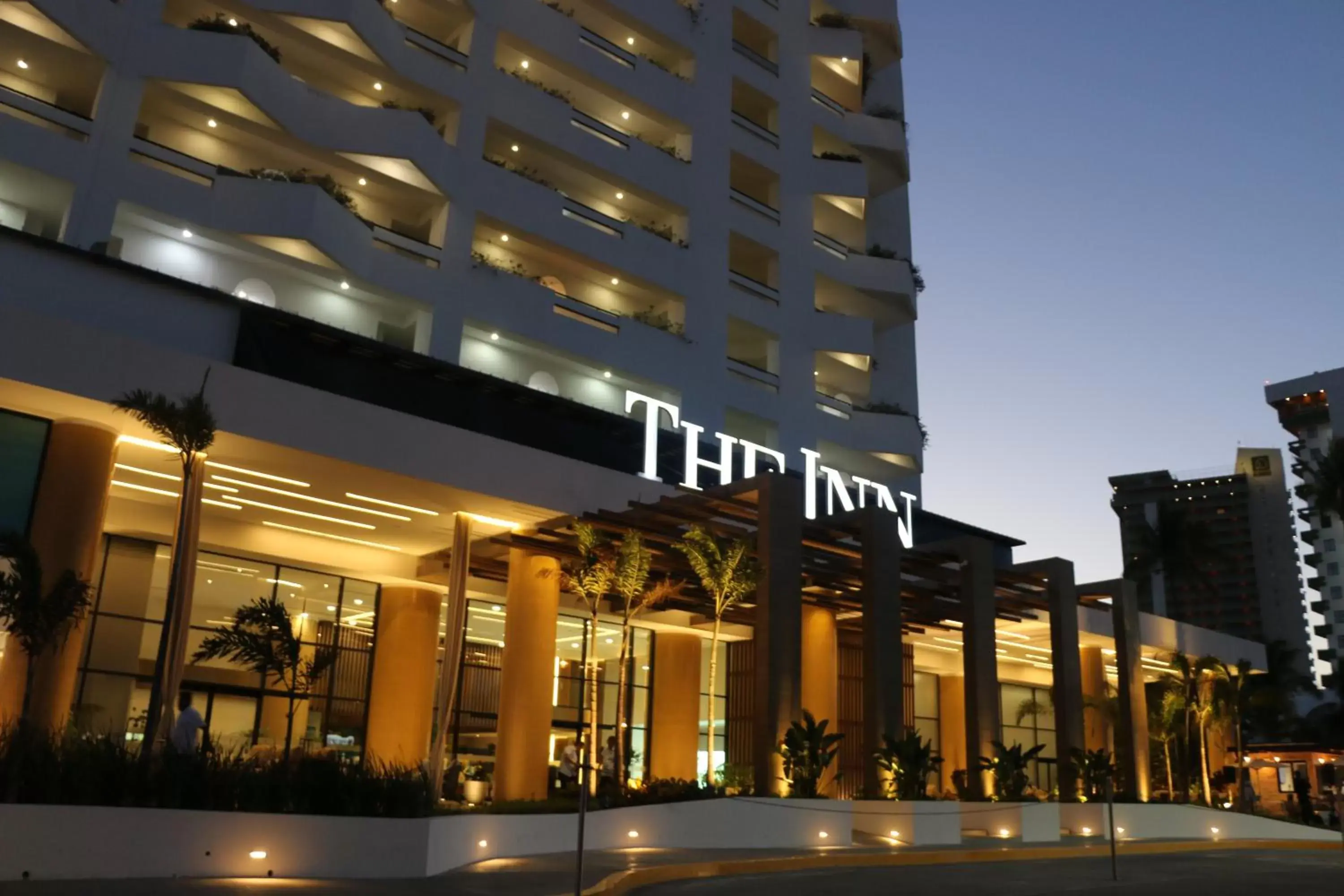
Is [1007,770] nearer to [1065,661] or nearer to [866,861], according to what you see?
[1065,661]

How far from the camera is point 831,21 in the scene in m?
46.3

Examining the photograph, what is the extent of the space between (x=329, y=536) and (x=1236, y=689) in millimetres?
33181

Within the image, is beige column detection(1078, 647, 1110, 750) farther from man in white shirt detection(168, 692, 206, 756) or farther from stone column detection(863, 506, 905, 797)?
man in white shirt detection(168, 692, 206, 756)

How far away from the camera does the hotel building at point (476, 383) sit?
2205cm

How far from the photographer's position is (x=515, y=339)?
3269 cm

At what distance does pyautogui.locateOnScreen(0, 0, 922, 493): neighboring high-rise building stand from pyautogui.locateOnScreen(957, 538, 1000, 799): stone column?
33.1 ft

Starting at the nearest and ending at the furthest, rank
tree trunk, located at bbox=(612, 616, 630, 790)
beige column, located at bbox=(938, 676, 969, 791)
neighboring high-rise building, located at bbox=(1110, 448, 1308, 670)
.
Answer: tree trunk, located at bbox=(612, 616, 630, 790), beige column, located at bbox=(938, 676, 969, 791), neighboring high-rise building, located at bbox=(1110, 448, 1308, 670)

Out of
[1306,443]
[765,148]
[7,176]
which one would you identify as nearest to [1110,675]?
[765,148]

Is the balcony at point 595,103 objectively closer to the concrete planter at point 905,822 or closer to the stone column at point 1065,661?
the stone column at point 1065,661

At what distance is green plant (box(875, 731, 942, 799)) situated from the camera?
23.9 m

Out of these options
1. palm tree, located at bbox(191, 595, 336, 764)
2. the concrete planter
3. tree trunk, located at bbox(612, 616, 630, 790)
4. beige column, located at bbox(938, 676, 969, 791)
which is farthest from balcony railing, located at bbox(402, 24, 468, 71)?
beige column, located at bbox(938, 676, 969, 791)

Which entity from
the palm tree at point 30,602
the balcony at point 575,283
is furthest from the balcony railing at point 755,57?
the palm tree at point 30,602

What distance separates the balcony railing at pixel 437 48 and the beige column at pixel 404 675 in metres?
15.8

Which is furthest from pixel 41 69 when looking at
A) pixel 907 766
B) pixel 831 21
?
pixel 831 21
